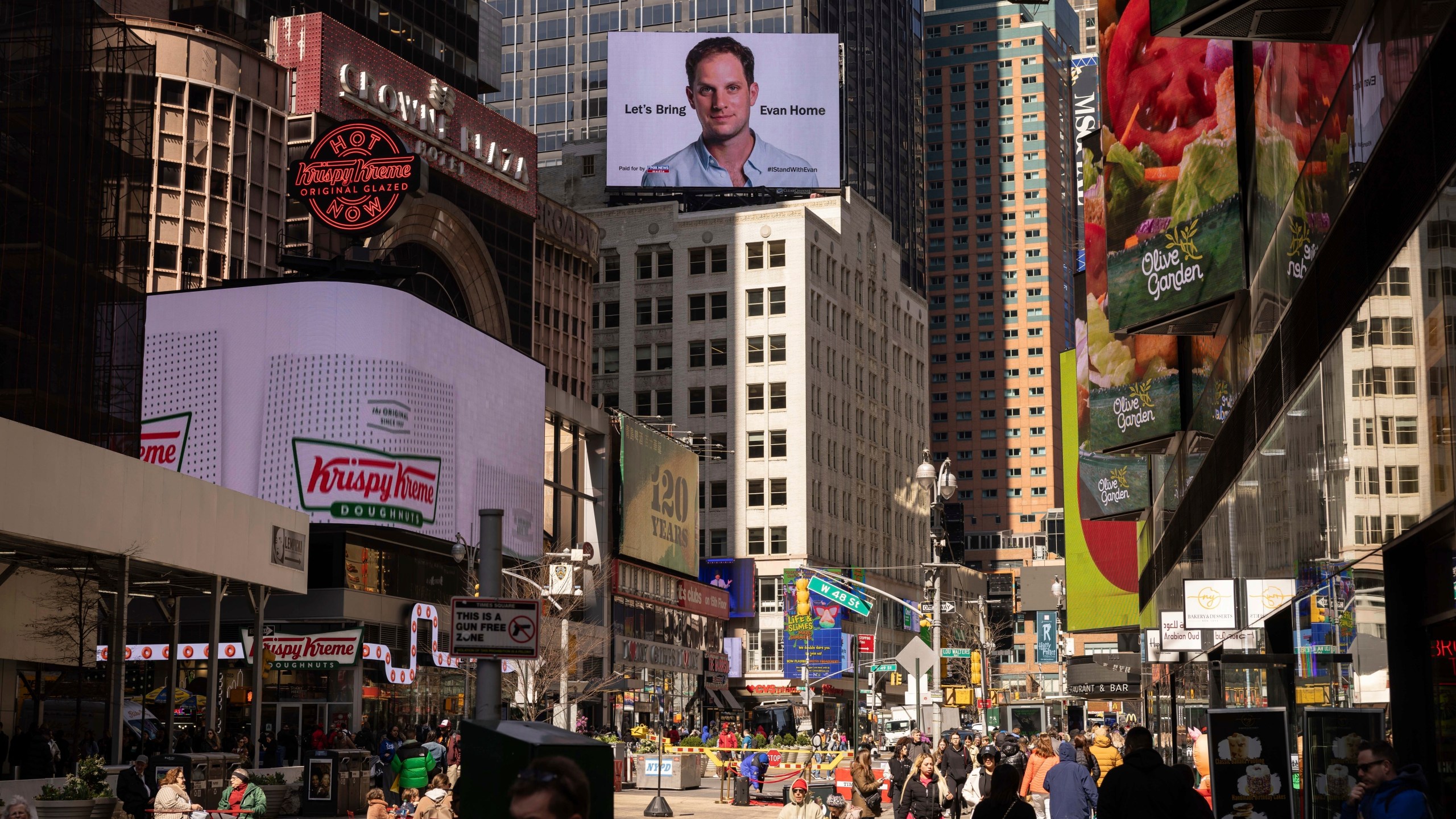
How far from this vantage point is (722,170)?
12062 centimetres

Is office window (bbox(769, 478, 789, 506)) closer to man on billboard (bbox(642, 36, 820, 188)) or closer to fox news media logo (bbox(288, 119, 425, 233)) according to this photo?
man on billboard (bbox(642, 36, 820, 188))

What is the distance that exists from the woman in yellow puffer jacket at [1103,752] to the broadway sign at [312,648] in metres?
33.5

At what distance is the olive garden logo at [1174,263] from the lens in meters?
22.5

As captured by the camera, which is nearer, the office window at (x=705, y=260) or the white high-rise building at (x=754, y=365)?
the white high-rise building at (x=754, y=365)

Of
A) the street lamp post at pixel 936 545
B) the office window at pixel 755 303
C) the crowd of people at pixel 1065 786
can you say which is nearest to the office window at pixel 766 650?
the office window at pixel 755 303

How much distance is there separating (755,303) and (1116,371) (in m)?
84.0

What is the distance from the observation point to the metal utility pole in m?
13.3

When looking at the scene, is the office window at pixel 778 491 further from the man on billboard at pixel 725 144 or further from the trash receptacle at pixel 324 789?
the trash receptacle at pixel 324 789

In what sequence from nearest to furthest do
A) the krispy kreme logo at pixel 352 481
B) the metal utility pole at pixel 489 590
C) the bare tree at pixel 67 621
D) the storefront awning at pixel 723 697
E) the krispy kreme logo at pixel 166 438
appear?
1. the metal utility pole at pixel 489 590
2. the bare tree at pixel 67 621
3. the krispy kreme logo at pixel 352 481
4. the krispy kreme logo at pixel 166 438
5. the storefront awning at pixel 723 697

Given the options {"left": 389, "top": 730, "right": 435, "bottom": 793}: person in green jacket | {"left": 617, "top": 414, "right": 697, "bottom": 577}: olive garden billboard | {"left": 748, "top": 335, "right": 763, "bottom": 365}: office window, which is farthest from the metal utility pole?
{"left": 748, "top": 335, "right": 763, "bottom": 365}: office window

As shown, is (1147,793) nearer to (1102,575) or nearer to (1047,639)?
(1102,575)

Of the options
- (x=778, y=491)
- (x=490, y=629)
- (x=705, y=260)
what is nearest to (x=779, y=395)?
(x=778, y=491)

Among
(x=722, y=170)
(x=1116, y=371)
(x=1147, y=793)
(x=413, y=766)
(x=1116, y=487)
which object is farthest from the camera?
(x=722, y=170)

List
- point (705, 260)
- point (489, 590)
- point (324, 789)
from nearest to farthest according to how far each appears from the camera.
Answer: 1. point (489, 590)
2. point (324, 789)
3. point (705, 260)
